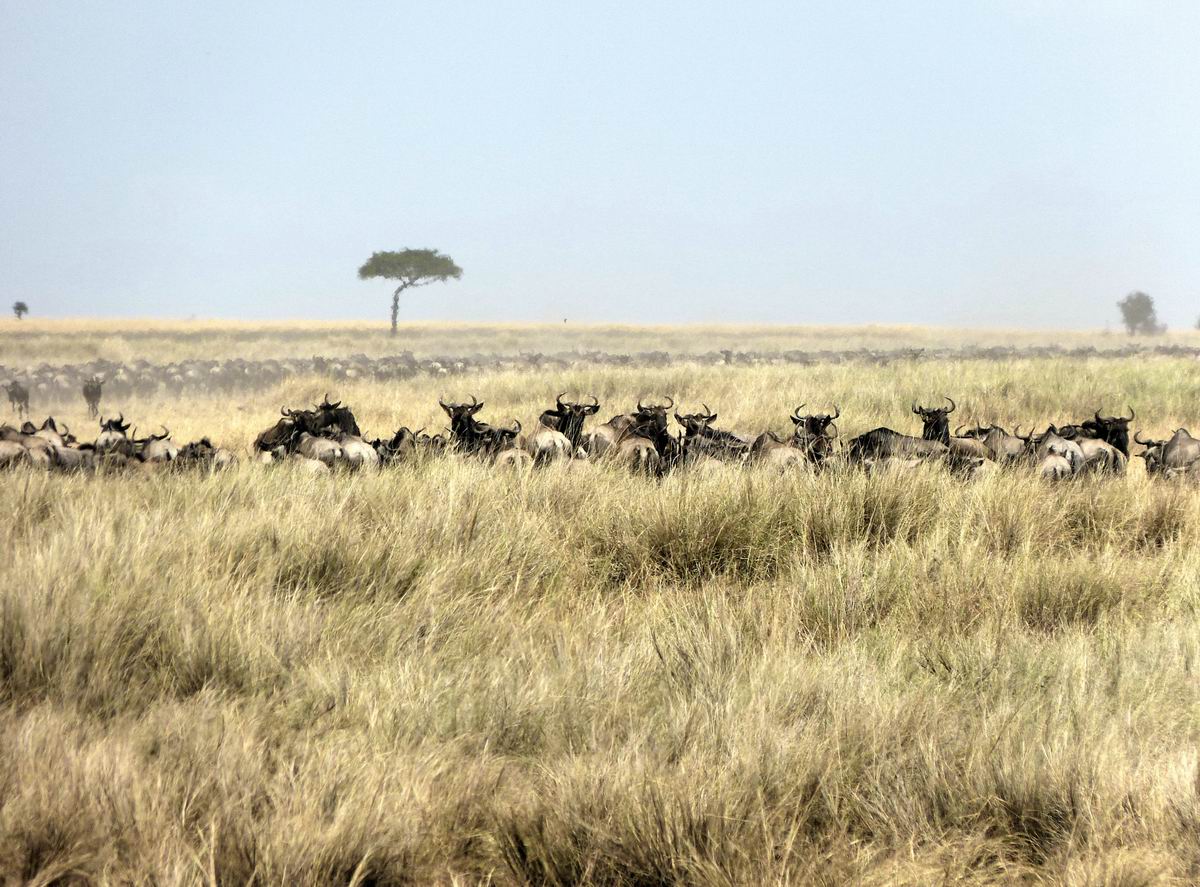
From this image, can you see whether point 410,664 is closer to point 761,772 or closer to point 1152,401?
point 761,772

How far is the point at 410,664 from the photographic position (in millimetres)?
4031

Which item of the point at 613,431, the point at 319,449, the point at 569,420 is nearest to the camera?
the point at 319,449

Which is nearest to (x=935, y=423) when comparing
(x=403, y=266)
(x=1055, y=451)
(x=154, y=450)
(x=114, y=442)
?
(x=1055, y=451)

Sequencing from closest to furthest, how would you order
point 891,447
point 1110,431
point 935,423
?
point 891,447
point 935,423
point 1110,431

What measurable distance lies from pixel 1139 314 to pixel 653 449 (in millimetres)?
93160

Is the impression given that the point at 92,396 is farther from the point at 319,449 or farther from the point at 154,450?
the point at 319,449

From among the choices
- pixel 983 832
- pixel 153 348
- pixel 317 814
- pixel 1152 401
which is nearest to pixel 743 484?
pixel 983 832

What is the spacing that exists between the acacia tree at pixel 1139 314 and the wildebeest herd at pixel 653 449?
3512 inches

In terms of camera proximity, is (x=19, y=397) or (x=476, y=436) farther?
(x=19, y=397)

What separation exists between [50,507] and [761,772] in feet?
18.4

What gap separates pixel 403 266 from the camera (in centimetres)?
6412

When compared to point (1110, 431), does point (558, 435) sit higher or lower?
lower

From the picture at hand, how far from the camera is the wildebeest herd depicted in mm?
9141

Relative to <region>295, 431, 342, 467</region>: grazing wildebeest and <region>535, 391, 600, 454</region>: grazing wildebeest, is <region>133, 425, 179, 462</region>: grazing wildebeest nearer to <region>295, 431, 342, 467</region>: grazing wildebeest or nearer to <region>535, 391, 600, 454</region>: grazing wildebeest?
<region>295, 431, 342, 467</region>: grazing wildebeest
